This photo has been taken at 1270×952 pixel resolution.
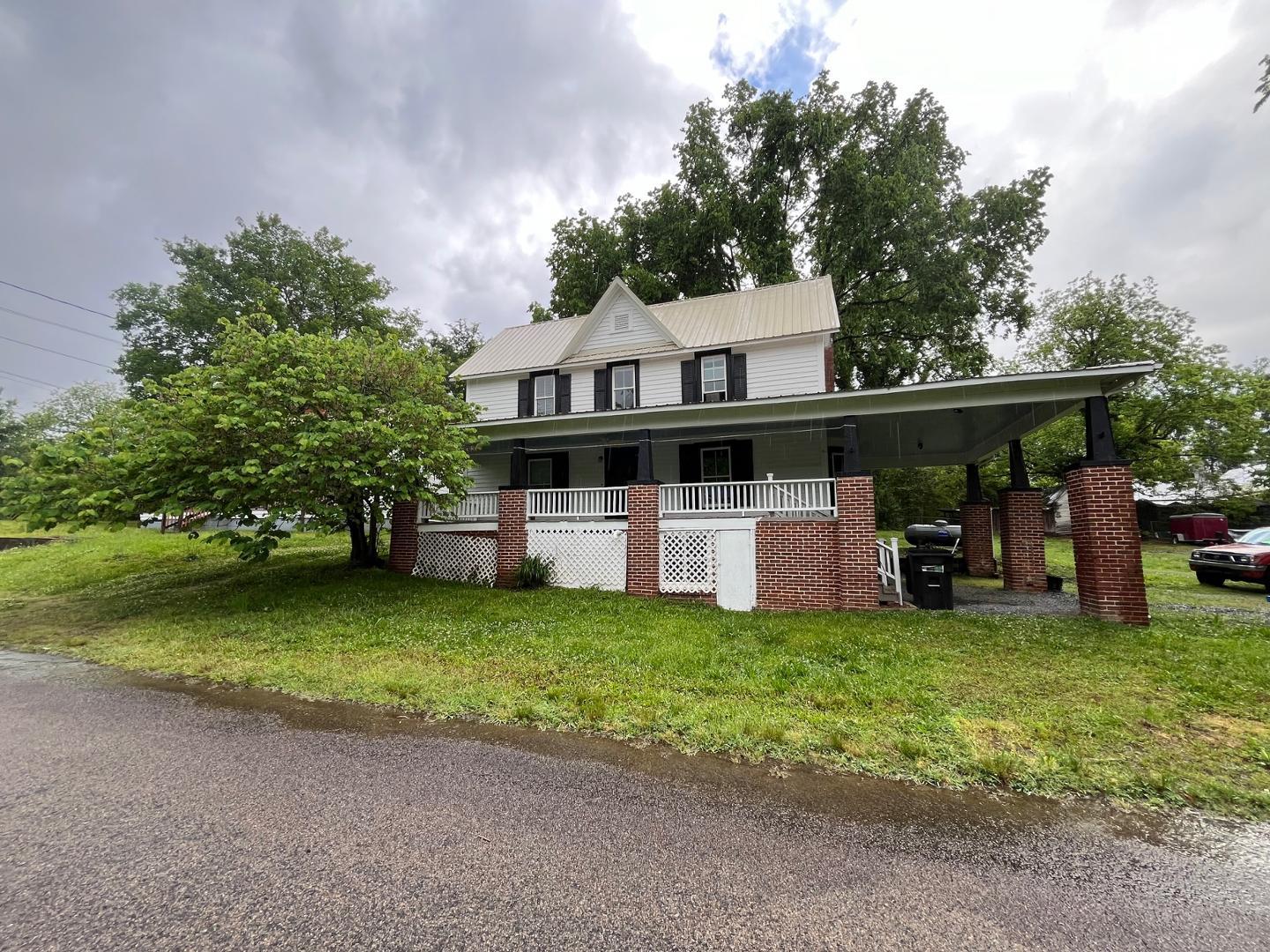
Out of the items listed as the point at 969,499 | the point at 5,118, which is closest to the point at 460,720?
the point at 969,499

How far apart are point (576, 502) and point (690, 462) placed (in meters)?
3.86

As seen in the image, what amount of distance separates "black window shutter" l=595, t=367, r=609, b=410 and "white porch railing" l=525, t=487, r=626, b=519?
396cm

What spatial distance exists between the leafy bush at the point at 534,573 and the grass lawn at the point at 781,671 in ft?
2.97

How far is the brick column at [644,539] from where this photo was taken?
10375mm

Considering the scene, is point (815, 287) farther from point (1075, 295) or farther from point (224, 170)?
point (224, 170)

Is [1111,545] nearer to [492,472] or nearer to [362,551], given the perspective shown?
[492,472]

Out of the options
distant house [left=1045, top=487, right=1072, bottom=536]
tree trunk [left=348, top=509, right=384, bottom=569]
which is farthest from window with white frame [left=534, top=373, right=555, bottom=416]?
distant house [left=1045, top=487, right=1072, bottom=536]

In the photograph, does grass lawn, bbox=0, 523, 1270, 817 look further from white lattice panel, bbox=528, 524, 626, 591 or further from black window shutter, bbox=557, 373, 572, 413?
black window shutter, bbox=557, 373, 572, 413

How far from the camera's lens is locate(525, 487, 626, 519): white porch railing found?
455 inches

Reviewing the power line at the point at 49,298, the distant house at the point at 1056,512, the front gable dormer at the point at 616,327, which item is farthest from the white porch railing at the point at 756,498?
the distant house at the point at 1056,512

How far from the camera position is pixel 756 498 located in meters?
10.4

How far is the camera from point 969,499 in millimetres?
14445

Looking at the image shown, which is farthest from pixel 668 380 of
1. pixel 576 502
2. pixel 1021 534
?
pixel 1021 534

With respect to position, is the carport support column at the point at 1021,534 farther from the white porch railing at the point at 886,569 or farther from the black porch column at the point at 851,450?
the black porch column at the point at 851,450
